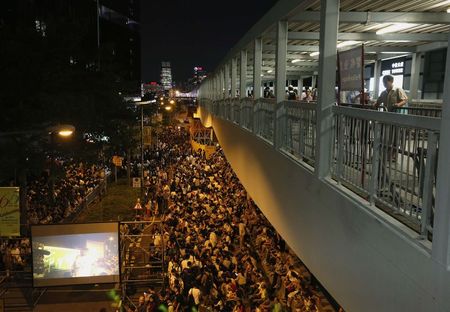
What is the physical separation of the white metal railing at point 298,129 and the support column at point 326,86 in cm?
53

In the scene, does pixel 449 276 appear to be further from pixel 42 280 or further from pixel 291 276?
pixel 42 280

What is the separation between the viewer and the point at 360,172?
4820 millimetres

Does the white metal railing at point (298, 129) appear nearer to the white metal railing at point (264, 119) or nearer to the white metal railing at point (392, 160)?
the white metal railing at point (264, 119)

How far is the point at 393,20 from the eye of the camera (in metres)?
8.27

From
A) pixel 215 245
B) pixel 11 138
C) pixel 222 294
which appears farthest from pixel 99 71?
pixel 222 294

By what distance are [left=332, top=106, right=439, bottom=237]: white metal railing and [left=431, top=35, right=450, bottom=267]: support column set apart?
0.75 feet

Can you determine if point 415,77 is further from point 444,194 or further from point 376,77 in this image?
point 444,194

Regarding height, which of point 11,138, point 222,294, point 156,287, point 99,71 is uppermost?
point 99,71

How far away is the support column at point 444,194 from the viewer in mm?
2863

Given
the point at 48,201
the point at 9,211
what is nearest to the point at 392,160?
the point at 9,211

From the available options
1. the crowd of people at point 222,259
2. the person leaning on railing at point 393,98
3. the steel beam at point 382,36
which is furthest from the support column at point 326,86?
the crowd of people at point 222,259

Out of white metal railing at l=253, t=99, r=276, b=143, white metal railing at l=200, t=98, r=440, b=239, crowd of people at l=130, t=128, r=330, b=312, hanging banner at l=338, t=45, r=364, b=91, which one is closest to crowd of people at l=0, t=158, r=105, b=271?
crowd of people at l=130, t=128, r=330, b=312

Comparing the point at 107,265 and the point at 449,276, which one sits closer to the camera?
the point at 449,276

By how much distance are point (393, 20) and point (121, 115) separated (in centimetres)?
1823
